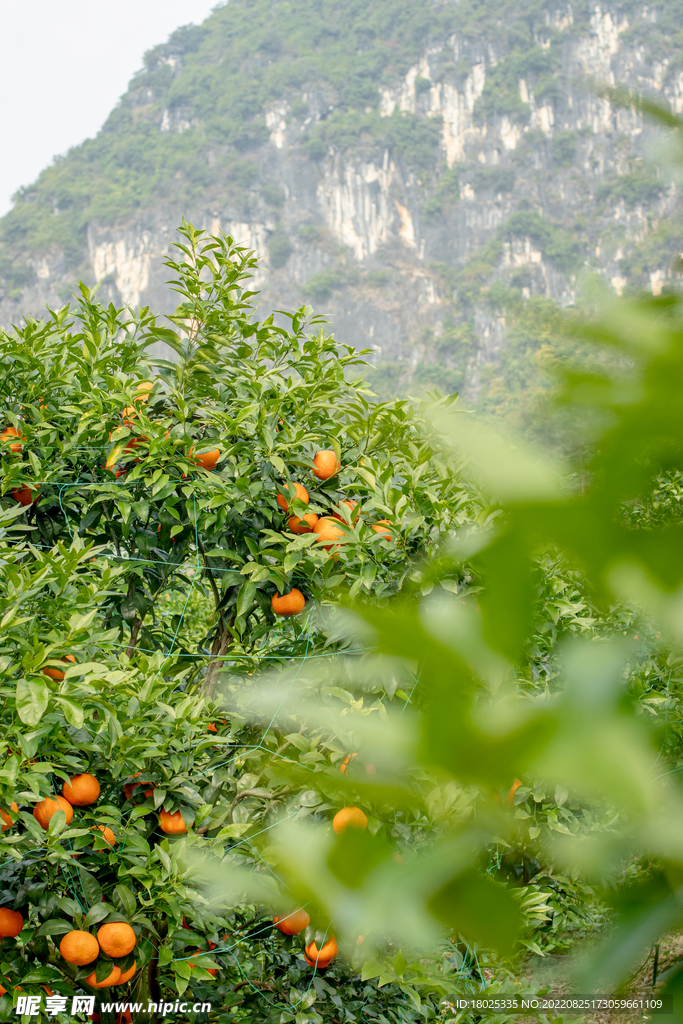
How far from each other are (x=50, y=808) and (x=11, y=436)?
30.5 inches

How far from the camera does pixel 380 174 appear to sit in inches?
1479

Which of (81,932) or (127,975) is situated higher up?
(81,932)

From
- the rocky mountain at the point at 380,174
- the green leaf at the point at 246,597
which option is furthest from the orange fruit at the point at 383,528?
the rocky mountain at the point at 380,174

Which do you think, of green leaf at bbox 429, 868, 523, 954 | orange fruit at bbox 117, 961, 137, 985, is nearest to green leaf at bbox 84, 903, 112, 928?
orange fruit at bbox 117, 961, 137, 985

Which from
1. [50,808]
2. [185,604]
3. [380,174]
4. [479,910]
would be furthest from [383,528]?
[380,174]

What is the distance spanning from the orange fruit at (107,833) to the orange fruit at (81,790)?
5 centimetres

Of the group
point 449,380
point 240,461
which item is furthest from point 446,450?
point 449,380

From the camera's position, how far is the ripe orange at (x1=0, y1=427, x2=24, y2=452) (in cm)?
152

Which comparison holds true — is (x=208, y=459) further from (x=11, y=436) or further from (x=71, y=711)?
(x=71, y=711)

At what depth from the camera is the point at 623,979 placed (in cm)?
18

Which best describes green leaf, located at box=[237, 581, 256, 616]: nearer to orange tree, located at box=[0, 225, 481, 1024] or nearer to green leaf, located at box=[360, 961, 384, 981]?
orange tree, located at box=[0, 225, 481, 1024]

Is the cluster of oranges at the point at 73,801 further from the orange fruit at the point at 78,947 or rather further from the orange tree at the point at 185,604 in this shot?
the orange fruit at the point at 78,947

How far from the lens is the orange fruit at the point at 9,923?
1128 mm

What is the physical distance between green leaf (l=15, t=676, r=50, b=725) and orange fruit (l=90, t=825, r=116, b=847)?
0.92 feet
